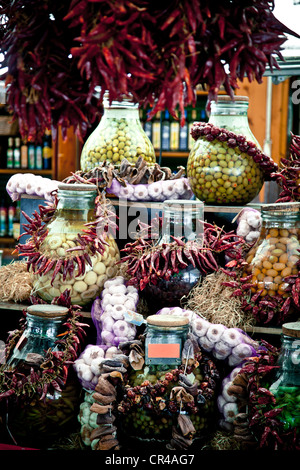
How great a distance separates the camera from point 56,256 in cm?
180

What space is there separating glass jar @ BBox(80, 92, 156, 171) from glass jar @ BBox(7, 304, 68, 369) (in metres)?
0.69

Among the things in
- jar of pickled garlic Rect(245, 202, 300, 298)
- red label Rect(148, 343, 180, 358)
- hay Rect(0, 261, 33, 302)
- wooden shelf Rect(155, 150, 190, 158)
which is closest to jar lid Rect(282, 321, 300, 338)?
jar of pickled garlic Rect(245, 202, 300, 298)

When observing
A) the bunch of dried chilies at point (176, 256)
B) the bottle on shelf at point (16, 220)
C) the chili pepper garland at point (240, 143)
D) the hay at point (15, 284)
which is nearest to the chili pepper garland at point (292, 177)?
the chili pepper garland at point (240, 143)

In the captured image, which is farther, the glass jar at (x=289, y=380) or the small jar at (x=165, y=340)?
the small jar at (x=165, y=340)

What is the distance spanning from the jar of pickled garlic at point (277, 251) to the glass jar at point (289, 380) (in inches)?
7.3

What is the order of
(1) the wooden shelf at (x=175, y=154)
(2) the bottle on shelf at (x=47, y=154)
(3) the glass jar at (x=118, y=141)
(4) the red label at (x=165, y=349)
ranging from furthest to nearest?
(2) the bottle on shelf at (x=47, y=154), (1) the wooden shelf at (x=175, y=154), (3) the glass jar at (x=118, y=141), (4) the red label at (x=165, y=349)

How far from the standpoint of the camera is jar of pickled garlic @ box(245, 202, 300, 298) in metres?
1.62

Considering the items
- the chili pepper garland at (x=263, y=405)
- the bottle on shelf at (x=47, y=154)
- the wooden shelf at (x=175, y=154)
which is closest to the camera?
the chili pepper garland at (x=263, y=405)

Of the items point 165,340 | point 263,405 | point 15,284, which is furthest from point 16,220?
point 263,405

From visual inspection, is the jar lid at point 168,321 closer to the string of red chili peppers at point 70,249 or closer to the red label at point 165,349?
the red label at point 165,349

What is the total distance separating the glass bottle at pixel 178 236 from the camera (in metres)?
1.75

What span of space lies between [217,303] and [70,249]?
0.48 m
